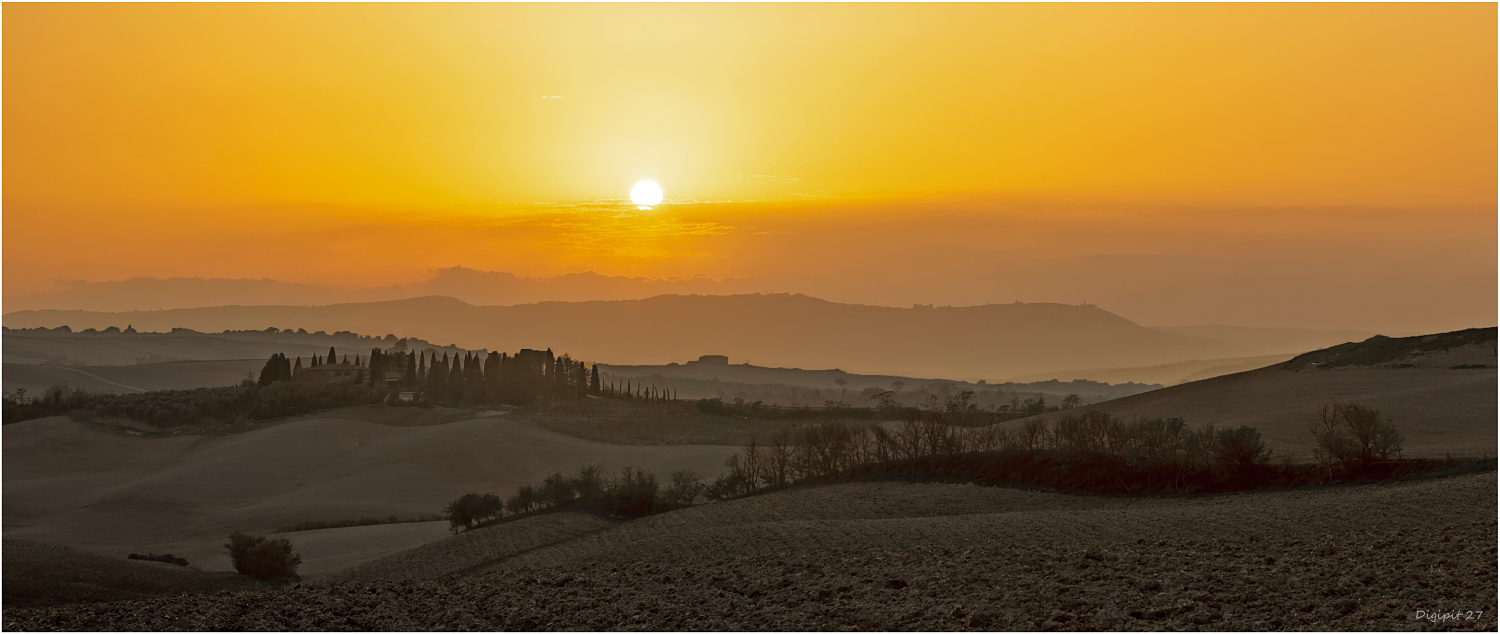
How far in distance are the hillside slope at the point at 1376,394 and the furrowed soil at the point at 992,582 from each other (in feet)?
61.3

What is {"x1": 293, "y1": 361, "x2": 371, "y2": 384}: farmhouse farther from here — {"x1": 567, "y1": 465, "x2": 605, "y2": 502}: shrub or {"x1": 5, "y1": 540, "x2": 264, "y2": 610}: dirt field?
{"x1": 5, "y1": 540, "x2": 264, "y2": 610}: dirt field

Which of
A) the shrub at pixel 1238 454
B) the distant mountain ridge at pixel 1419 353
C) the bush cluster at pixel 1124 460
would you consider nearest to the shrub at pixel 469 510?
the bush cluster at pixel 1124 460

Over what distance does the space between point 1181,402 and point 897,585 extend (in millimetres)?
67161

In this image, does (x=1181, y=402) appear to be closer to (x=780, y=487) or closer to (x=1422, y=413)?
(x=1422, y=413)

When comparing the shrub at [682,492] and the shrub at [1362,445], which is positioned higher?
the shrub at [1362,445]

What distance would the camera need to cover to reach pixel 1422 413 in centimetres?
5694

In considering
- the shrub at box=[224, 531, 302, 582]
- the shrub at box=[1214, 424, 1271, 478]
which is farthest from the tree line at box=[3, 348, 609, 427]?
the shrub at box=[1214, 424, 1271, 478]

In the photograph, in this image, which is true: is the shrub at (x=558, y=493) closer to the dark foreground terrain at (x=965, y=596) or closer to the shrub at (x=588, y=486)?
the shrub at (x=588, y=486)

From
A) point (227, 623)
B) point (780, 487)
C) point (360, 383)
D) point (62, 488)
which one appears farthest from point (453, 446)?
point (227, 623)

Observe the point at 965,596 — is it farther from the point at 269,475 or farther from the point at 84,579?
the point at 269,475

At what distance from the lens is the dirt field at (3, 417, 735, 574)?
177 ft

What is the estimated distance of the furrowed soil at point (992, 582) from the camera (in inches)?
618

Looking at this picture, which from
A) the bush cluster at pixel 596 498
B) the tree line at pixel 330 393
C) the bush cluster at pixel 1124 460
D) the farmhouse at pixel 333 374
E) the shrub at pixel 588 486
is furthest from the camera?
the farmhouse at pixel 333 374

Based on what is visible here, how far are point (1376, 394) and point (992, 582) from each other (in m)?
59.5
